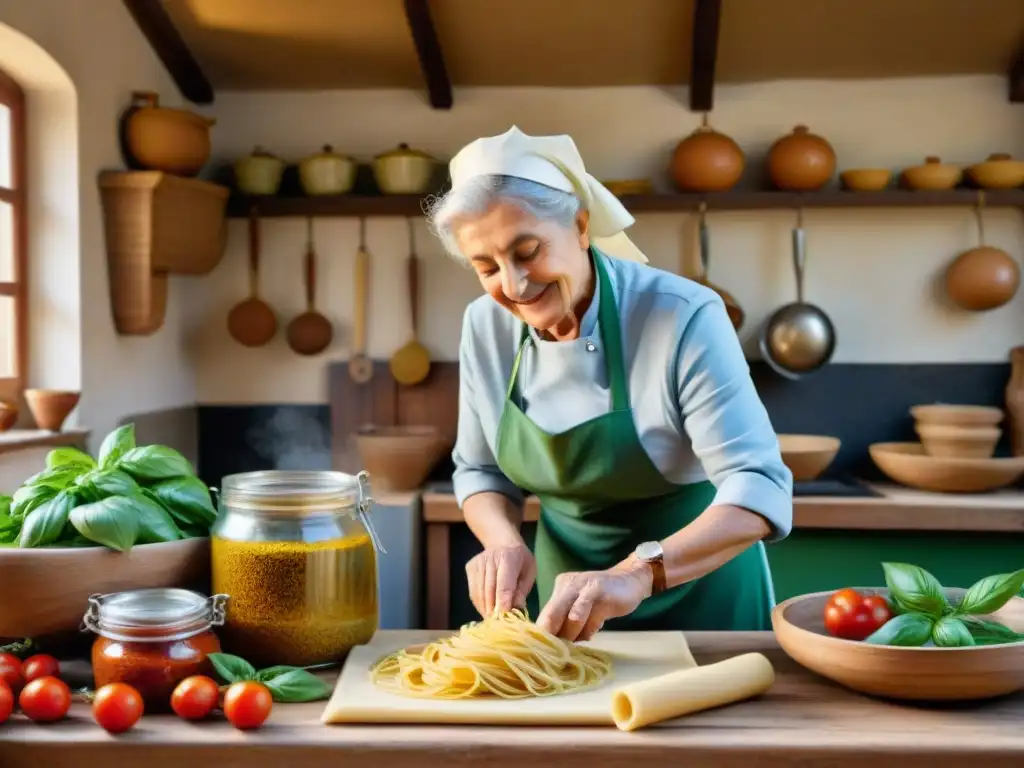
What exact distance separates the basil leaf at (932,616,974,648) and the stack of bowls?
7.50 feet

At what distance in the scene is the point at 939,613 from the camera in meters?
1.36

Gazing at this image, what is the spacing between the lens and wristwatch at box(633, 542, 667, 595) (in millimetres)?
1531

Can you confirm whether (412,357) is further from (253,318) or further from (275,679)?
(275,679)

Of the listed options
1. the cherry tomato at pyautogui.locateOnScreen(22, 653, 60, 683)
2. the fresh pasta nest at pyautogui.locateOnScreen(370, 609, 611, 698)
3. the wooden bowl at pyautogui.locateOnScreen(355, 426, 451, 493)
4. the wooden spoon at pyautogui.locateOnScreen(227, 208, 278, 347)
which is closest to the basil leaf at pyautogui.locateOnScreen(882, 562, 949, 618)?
the fresh pasta nest at pyautogui.locateOnScreen(370, 609, 611, 698)

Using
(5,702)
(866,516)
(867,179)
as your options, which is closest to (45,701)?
(5,702)

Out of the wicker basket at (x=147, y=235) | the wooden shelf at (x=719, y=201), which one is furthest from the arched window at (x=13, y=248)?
the wooden shelf at (x=719, y=201)

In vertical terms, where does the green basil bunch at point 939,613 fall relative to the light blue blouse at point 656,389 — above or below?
below

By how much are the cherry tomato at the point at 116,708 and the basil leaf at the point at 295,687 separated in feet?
0.55

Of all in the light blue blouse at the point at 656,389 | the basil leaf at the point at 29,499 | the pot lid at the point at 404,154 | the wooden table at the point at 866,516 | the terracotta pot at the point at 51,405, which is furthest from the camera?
the pot lid at the point at 404,154

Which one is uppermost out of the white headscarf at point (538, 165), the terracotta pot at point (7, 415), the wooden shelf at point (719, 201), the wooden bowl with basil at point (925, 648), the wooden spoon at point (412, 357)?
the wooden shelf at point (719, 201)

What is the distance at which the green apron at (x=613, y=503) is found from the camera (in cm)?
183

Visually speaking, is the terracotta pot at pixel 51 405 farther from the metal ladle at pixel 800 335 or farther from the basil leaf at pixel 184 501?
the metal ladle at pixel 800 335

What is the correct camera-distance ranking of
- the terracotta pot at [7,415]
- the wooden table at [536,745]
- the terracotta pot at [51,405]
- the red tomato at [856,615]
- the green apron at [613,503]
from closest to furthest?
the wooden table at [536,745]
the red tomato at [856,615]
the green apron at [613,503]
the terracotta pot at [7,415]
the terracotta pot at [51,405]

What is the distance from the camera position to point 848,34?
3.63 metres
